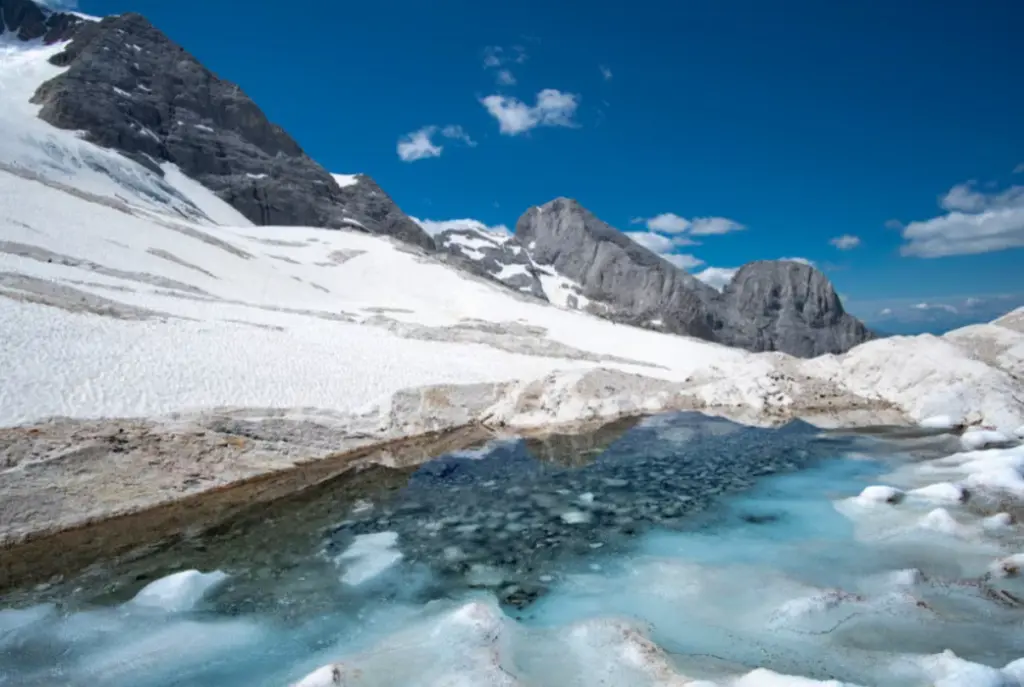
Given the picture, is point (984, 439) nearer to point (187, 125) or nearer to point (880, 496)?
point (880, 496)

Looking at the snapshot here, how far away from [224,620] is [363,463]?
879 centimetres

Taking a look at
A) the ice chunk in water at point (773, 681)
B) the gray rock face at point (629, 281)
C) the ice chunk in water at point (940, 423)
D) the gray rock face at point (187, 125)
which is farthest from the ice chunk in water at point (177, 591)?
the gray rock face at point (629, 281)

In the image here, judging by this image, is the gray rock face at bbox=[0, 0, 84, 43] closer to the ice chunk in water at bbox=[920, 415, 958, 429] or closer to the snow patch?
the snow patch

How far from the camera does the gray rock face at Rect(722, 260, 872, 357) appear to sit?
535 feet

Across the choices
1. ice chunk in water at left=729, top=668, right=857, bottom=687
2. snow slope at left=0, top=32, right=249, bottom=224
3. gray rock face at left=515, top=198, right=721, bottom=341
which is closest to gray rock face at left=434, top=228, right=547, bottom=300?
gray rock face at left=515, top=198, right=721, bottom=341

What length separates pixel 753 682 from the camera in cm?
664

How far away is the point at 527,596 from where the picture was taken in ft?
31.7

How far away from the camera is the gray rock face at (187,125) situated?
96125 mm

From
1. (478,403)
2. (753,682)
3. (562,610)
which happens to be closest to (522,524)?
(562,610)

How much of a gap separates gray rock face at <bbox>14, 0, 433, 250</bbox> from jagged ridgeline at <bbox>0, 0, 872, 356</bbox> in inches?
10.6

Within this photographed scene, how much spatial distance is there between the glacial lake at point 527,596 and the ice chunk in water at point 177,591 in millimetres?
37

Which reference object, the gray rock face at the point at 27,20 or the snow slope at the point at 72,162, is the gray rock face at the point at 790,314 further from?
the gray rock face at the point at 27,20

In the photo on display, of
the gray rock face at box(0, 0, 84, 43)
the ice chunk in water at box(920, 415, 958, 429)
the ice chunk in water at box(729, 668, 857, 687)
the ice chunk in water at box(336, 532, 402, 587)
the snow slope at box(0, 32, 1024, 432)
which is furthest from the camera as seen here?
the gray rock face at box(0, 0, 84, 43)

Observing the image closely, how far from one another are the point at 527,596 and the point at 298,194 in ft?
391
